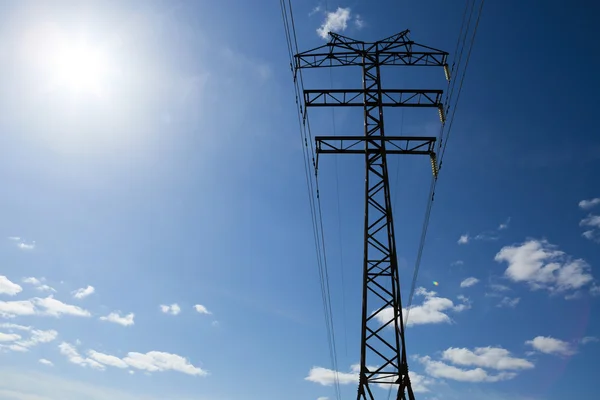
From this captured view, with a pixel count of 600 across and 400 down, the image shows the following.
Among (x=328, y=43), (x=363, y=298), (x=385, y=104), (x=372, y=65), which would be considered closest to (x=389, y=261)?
(x=363, y=298)

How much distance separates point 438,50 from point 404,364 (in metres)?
16.2

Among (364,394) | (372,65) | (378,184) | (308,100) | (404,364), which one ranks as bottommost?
(364,394)

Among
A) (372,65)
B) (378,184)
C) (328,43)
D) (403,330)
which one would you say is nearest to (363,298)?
(403,330)

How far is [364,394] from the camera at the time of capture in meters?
16.1

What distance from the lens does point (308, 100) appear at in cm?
2011

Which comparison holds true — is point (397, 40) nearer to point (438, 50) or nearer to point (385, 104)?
point (438, 50)

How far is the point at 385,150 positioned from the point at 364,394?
36.0 feet

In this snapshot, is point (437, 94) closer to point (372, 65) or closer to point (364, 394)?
point (372, 65)

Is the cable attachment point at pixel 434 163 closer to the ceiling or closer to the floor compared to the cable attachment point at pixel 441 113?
closer to the floor

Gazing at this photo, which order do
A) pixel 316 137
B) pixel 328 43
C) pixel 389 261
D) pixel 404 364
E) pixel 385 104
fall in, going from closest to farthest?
pixel 404 364 → pixel 389 261 → pixel 316 137 → pixel 385 104 → pixel 328 43

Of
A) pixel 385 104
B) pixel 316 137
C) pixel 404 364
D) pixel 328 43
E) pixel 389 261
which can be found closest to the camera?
pixel 404 364

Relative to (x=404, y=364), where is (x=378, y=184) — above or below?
above

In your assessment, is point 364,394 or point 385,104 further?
point 385,104

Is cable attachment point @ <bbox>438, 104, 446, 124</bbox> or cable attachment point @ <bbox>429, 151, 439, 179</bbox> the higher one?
cable attachment point @ <bbox>438, 104, 446, 124</bbox>
